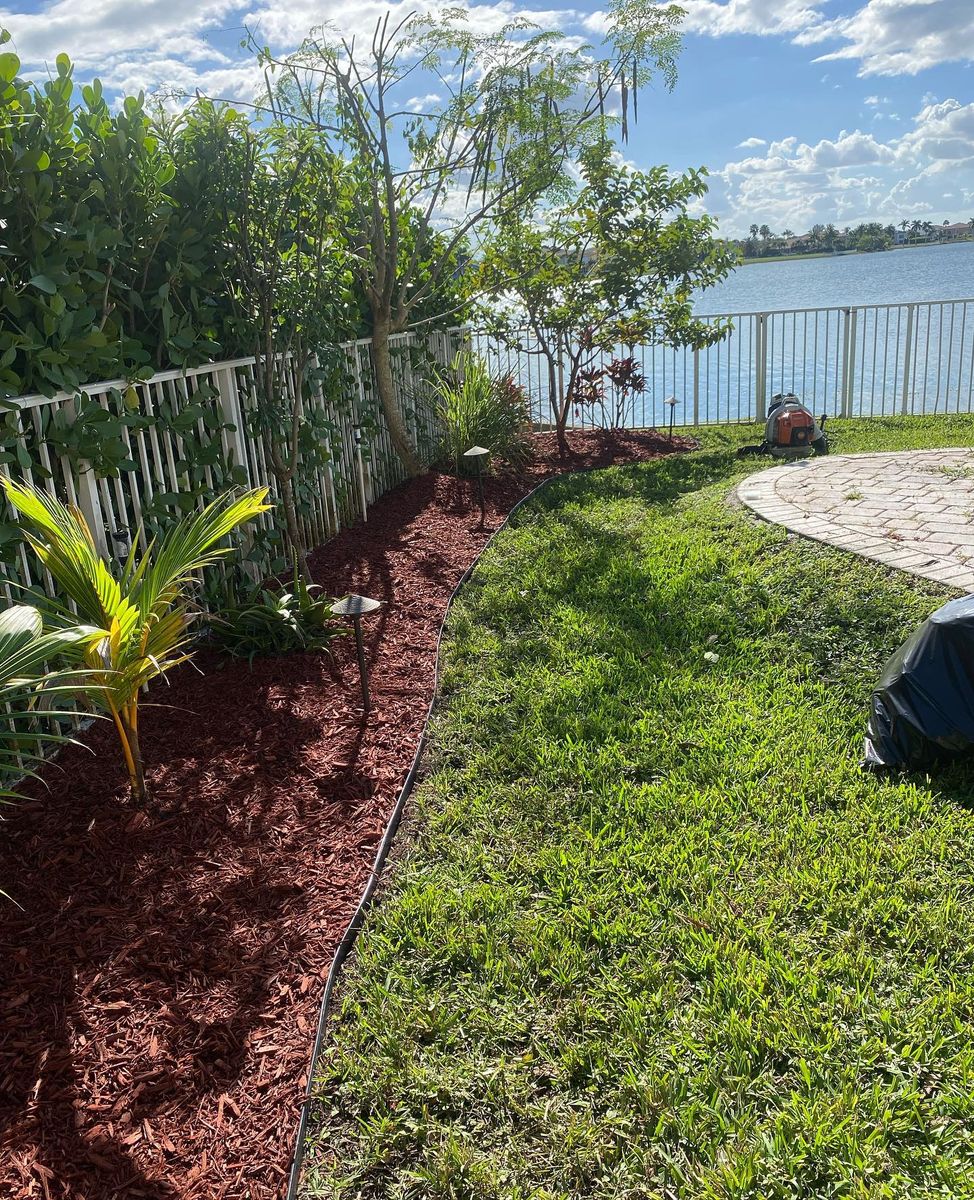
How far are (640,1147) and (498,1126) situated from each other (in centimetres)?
31

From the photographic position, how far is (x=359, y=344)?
7.20m

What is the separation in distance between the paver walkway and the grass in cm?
39

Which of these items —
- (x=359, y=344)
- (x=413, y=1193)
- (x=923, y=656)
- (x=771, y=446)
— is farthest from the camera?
(x=771, y=446)

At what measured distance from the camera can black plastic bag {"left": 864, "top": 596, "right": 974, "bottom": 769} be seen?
117 inches

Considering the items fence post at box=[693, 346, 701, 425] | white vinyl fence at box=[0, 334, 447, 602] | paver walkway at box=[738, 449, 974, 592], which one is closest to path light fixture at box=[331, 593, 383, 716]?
A: white vinyl fence at box=[0, 334, 447, 602]

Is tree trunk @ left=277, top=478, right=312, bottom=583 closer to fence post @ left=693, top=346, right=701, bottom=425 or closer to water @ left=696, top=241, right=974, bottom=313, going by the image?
fence post @ left=693, top=346, right=701, bottom=425

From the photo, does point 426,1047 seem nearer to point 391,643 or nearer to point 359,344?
point 391,643

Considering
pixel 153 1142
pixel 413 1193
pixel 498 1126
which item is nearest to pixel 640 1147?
pixel 498 1126

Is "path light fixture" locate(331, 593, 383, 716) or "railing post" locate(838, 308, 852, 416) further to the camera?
"railing post" locate(838, 308, 852, 416)

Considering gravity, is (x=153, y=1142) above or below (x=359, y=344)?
below

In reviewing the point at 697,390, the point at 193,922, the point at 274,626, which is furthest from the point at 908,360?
the point at 193,922

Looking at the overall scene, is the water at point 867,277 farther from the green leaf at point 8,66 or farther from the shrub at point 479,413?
the green leaf at point 8,66

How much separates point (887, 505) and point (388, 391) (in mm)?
4273

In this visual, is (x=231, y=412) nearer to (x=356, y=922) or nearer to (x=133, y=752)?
(x=133, y=752)
